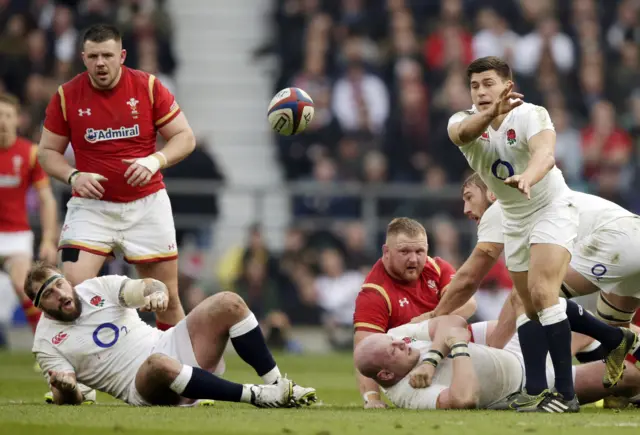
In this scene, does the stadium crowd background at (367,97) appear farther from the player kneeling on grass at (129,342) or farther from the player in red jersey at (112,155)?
the player kneeling on grass at (129,342)

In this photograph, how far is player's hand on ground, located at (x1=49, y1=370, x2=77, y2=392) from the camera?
816 cm

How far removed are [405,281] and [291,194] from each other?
27.1ft

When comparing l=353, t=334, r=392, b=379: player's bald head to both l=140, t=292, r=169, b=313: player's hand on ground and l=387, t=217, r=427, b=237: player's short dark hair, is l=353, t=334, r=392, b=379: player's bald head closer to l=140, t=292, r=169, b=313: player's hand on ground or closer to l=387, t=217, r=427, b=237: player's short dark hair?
l=387, t=217, r=427, b=237: player's short dark hair

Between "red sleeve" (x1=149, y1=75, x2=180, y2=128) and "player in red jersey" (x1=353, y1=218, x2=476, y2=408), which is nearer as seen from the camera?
"player in red jersey" (x1=353, y1=218, x2=476, y2=408)

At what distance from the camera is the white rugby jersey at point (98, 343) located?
8.31m

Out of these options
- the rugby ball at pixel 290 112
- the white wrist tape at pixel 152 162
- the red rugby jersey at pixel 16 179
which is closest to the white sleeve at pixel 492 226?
the rugby ball at pixel 290 112

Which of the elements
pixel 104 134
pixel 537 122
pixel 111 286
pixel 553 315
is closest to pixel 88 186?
pixel 104 134

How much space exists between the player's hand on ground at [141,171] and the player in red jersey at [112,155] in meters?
0.12

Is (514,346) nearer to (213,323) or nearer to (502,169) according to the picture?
(502,169)

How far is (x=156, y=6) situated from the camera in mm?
19422

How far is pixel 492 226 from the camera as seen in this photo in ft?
30.5

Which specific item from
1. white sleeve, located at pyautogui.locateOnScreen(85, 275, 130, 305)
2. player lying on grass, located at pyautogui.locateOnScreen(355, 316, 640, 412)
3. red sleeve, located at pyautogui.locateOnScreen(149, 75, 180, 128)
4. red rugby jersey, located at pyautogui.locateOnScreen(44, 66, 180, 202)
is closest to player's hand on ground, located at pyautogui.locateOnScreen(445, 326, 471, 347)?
player lying on grass, located at pyautogui.locateOnScreen(355, 316, 640, 412)

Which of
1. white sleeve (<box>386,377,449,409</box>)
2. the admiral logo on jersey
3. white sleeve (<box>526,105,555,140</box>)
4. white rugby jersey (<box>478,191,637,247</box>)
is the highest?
white sleeve (<box>526,105,555,140</box>)

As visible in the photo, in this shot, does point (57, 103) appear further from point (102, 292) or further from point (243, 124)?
point (243, 124)
